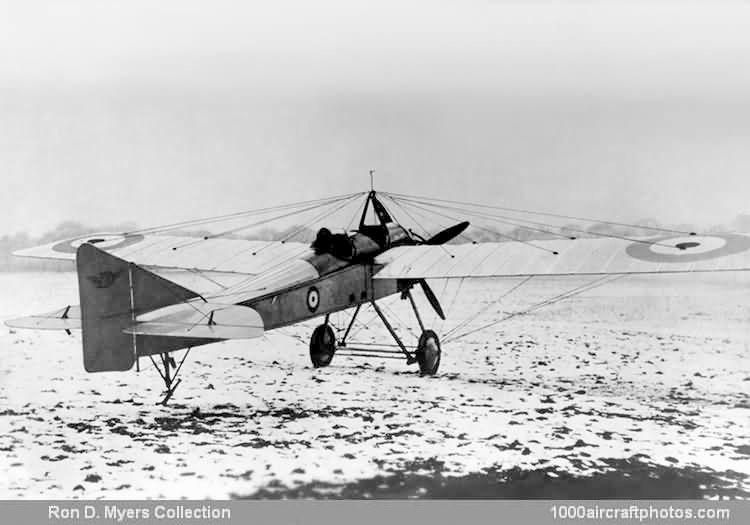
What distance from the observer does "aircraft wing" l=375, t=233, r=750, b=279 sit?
433 centimetres

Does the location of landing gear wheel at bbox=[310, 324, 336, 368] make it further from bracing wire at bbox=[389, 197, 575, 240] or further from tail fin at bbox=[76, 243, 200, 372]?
tail fin at bbox=[76, 243, 200, 372]

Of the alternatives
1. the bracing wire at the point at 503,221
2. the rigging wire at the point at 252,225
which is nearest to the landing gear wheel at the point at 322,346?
the rigging wire at the point at 252,225

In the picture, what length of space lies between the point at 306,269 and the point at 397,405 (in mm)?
1153

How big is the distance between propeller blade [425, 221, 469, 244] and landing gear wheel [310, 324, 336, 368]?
1088 mm

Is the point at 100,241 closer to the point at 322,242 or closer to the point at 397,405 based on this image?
the point at 322,242

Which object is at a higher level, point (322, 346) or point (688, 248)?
point (688, 248)

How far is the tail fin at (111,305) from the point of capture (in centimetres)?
369

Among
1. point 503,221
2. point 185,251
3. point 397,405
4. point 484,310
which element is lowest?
point 397,405

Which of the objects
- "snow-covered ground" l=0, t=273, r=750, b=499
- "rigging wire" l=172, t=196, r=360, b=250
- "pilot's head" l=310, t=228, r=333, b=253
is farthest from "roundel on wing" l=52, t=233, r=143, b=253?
"pilot's head" l=310, t=228, r=333, b=253

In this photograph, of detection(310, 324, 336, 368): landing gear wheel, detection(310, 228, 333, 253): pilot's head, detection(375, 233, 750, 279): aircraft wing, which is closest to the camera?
detection(375, 233, 750, 279): aircraft wing

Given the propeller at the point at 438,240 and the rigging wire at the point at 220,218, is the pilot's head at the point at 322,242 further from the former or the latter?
the propeller at the point at 438,240

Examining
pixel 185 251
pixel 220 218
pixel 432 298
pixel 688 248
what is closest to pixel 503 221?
pixel 432 298

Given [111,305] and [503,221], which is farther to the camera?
[503,221]

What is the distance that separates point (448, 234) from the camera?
523cm
